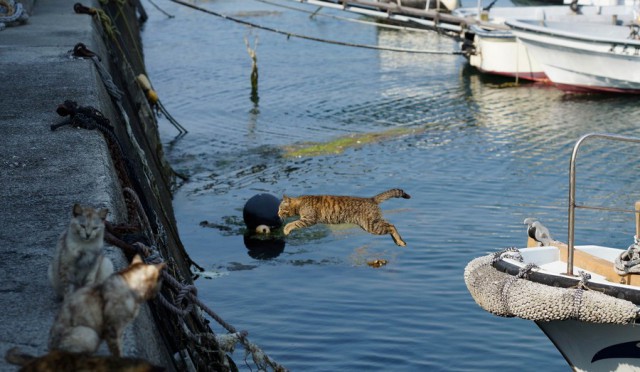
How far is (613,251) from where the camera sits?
Answer: 28.8 feet

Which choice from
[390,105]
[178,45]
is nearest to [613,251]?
[390,105]

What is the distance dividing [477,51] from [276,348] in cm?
1925

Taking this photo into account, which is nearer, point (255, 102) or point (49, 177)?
point (49, 177)

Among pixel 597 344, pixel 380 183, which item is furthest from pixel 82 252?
pixel 380 183

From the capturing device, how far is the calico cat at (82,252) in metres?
4.38

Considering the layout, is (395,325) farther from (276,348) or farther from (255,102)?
(255,102)

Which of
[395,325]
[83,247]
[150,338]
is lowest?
[395,325]

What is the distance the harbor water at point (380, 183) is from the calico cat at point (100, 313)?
584 centimetres

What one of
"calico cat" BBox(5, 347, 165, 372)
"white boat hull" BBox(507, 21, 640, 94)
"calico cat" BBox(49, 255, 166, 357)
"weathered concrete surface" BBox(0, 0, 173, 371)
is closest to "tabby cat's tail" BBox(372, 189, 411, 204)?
"weathered concrete surface" BBox(0, 0, 173, 371)

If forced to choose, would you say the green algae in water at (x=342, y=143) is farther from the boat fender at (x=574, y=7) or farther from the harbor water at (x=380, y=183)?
the boat fender at (x=574, y=7)

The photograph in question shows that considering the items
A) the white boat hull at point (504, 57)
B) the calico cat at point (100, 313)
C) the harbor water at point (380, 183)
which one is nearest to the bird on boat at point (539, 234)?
the harbor water at point (380, 183)

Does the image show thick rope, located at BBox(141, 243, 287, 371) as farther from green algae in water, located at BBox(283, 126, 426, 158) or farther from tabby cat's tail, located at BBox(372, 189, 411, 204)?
green algae in water, located at BBox(283, 126, 426, 158)

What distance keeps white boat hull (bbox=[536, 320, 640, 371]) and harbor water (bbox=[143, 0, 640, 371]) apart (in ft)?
5.64

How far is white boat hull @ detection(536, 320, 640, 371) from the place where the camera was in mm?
7633
